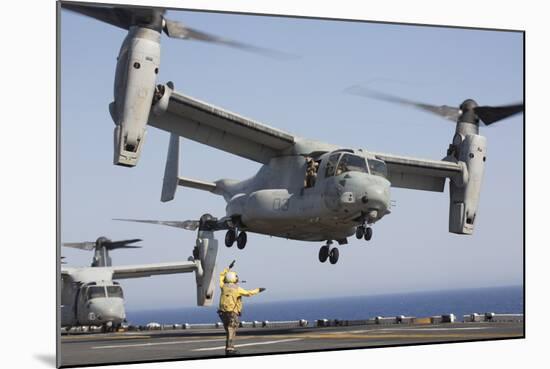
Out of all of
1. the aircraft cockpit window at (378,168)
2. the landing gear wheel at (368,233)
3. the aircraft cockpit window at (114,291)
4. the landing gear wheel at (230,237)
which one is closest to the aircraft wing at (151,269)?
the aircraft cockpit window at (114,291)

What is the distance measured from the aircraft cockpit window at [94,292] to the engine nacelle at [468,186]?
11452mm

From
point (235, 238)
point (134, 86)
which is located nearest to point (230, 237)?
point (235, 238)

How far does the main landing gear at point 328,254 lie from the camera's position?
23714 mm

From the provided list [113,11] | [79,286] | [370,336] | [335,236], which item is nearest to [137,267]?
[79,286]

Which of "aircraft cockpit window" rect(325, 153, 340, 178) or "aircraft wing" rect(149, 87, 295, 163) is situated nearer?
"aircraft wing" rect(149, 87, 295, 163)

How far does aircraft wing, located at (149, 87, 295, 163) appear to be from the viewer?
68.3 feet

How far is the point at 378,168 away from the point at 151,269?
9479 mm

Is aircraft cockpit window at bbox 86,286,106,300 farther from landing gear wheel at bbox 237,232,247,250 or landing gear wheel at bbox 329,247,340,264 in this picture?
landing gear wheel at bbox 329,247,340,264

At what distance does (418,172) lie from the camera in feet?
77.5

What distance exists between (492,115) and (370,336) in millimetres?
6041

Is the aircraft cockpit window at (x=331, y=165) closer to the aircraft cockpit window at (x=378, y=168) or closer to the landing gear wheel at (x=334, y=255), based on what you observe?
the aircraft cockpit window at (x=378, y=168)

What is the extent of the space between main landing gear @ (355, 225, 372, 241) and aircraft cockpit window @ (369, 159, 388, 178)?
1.18 metres

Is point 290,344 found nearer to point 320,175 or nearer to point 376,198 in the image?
point 376,198

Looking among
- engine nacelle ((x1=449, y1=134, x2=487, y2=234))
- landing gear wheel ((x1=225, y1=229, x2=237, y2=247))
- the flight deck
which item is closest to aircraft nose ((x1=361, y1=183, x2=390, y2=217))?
engine nacelle ((x1=449, y1=134, x2=487, y2=234))
